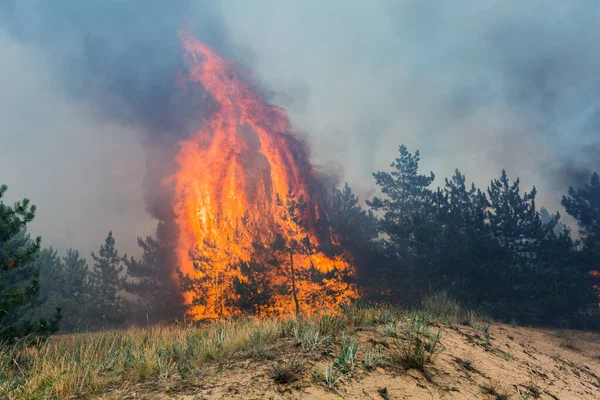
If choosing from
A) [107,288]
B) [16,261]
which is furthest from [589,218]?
[107,288]

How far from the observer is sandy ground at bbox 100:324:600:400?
422 cm

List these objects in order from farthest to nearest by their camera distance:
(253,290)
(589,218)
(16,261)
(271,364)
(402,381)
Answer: (589,218) → (253,290) → (16,261) → (271,364) → (402,381)

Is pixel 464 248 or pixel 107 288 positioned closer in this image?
pixel 464 248

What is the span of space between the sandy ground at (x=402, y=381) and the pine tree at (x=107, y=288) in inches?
1395

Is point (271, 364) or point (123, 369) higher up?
point (271, 364)

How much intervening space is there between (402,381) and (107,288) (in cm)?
4226

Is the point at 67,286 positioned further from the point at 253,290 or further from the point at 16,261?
the point at 16,261

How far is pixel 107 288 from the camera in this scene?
3872 cm

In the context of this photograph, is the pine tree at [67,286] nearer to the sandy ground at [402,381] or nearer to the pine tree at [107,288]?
the pine tree at [107,288]

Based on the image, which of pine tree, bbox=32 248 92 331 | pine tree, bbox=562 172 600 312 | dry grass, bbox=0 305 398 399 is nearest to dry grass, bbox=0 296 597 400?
dry grass, bbox=0 305 398 399

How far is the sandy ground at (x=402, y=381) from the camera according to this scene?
13.8 feet

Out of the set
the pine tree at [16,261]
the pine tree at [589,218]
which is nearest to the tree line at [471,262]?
the pine tree at [589,218]

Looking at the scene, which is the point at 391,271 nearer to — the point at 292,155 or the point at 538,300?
the point at 538,300

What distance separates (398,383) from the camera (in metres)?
4.72
